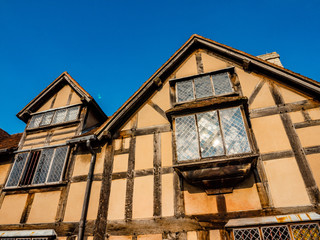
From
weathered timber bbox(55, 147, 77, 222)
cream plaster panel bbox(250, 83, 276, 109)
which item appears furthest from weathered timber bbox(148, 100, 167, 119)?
weathered timber bbox(55, 147, 77, 222)

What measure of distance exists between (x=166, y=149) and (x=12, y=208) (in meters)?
6.12

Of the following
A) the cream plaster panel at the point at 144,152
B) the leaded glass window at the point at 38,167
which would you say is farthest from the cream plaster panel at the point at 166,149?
the leaded glass window at the point at 38,167

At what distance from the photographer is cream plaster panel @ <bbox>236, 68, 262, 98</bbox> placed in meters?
7.43

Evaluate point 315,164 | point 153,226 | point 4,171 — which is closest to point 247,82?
point 315,164

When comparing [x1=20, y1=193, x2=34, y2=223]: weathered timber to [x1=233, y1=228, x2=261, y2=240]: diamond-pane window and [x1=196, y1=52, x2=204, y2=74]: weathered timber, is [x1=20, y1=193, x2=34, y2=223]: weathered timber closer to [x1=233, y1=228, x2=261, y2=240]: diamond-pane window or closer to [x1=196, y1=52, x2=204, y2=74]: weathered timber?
[x1=233, y1=228, x2=261, y2=240]: diamond-pane window

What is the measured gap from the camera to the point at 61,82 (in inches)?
419

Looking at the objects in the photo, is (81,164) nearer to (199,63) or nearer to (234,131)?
(234,131)

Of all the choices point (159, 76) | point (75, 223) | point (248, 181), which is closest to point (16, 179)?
point (75, 223)

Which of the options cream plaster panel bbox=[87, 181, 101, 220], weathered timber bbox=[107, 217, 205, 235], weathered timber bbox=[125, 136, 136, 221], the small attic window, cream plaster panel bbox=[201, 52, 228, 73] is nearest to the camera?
weathered timber bbox=[107, 217, 205, 235]

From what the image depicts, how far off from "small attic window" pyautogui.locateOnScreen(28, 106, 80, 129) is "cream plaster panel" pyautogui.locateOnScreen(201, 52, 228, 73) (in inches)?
240

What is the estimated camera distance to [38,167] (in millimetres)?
8172

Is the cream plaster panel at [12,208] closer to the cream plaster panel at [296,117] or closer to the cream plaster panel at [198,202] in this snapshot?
the cream plaster panel at [198,202]

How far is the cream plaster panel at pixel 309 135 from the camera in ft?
19.3

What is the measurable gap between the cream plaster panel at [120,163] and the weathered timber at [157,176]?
1086 millimetres
